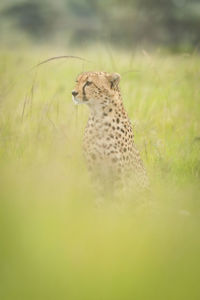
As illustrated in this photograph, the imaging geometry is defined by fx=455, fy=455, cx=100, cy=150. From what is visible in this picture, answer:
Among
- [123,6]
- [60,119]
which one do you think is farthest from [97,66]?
[123,6]

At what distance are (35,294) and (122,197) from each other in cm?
98

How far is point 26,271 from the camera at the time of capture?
2.60ft

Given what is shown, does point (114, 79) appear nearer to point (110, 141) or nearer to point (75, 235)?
point (110, 141)

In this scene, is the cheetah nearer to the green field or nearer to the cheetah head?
the cheetah head

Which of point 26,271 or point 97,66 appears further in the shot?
point 97,66

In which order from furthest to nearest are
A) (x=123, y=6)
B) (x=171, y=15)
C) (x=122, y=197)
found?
(x=123, y=6) → (x=171, y=15) → (x=122, y=197)

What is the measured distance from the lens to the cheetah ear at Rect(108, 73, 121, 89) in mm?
1750

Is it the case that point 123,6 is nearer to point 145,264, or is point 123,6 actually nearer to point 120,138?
→ point 120,138

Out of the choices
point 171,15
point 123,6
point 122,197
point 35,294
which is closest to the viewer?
point 35,294

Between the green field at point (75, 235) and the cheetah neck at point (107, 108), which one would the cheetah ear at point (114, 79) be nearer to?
the cheetah neck at point (107, 108)

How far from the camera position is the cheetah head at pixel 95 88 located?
172 cm

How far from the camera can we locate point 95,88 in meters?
1.76

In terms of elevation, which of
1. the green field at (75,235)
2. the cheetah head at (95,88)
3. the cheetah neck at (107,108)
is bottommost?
the green field at (75,235)

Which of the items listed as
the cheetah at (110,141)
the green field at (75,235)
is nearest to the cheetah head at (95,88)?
the cheetah at (110,141)
